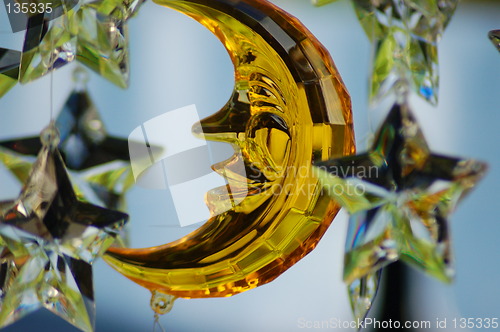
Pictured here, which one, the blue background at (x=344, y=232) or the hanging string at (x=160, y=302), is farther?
the blue background at (x=344, y=232)

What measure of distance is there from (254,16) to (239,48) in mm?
12

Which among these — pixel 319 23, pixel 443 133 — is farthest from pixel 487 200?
pixel 319 23

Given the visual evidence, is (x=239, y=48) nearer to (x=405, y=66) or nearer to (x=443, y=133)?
(x=405, y=66)

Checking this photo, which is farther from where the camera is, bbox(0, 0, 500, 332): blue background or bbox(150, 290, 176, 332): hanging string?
bbox(0, 0, 500, 332): blue background

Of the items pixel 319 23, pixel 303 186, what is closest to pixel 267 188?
pixel 303 186

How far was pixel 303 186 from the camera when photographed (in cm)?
18

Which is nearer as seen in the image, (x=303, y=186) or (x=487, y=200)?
(x=303, y=186)

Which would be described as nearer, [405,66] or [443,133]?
[405,66]

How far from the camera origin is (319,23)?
1.62 ft

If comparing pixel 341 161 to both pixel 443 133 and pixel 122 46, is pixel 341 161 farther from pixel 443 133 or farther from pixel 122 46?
A: pixel 443 133

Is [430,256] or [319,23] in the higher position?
[319,23]

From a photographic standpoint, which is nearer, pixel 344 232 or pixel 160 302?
pixel 160 302

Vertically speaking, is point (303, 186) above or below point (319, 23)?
below

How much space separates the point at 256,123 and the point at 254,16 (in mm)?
30
